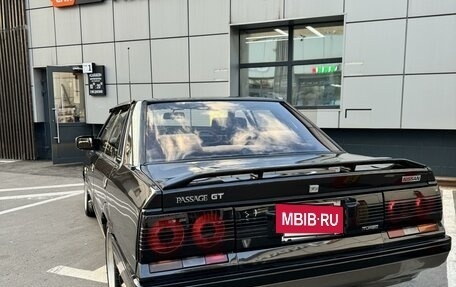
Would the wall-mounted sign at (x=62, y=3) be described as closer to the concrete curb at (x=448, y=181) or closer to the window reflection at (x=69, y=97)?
the window reflection at (x=69, y=97)

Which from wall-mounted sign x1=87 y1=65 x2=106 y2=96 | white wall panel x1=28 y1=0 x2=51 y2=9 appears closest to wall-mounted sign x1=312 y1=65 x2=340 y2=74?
wall-mounted sign x1=87 y1=65 x2=106 y2=96

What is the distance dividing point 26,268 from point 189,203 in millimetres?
2898

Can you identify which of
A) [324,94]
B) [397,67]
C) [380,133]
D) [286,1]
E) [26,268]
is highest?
[286,1]

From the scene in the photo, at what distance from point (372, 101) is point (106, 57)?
22.4 ft

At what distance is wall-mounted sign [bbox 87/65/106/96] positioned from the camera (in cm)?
1044

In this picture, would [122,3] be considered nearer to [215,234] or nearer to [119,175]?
[119,175]

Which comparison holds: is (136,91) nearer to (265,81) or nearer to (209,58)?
(209,58)

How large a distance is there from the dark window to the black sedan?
20.1ft

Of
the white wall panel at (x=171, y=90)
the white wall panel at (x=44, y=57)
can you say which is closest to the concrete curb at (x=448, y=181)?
the white wall panel at (x=171, y=90)

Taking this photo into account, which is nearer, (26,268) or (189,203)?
(189,203)

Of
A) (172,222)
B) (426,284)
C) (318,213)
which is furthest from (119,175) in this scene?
(426,284)

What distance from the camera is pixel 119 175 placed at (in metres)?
2.77

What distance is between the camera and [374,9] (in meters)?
7.68

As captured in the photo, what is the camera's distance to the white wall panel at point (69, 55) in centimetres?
1079
